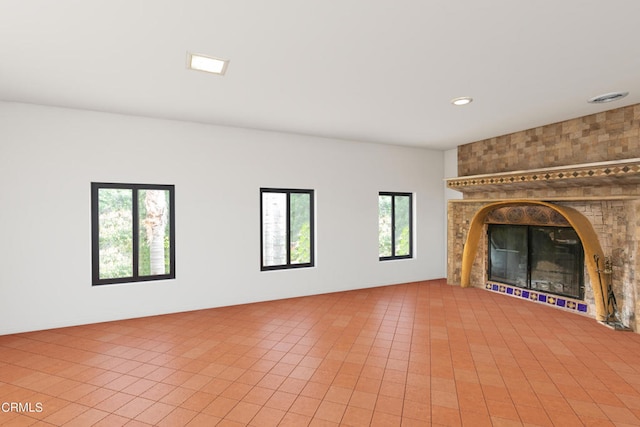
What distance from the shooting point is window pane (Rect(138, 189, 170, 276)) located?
4418mm

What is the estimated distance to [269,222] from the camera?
5.28 metres

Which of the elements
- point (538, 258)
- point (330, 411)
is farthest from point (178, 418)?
point (538, 258)

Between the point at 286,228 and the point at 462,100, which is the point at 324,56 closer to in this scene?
the point at 462,100

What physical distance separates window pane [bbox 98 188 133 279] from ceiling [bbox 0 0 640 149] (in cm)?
109

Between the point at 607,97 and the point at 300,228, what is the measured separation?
13.9 ft

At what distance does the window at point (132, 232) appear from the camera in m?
4.18

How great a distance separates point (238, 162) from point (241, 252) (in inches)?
52.7

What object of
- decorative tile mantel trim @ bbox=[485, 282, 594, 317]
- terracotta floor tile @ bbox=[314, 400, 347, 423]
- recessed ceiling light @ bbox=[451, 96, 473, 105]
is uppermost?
recessed ceiling light @ bbox=[451, 96, 473, 105]

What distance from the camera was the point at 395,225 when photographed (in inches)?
253

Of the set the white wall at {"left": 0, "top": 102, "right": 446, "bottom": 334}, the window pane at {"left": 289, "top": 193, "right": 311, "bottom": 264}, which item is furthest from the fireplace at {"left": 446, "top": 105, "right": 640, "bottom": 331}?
the window pane at {"left": 289, "top": 193, "right": 311, "bottom": 264}

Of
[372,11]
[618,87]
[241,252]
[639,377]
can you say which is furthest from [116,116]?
[639,377]

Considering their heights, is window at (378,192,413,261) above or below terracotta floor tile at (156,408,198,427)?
above

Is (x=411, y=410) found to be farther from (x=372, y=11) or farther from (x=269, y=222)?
(x=269, y=222)

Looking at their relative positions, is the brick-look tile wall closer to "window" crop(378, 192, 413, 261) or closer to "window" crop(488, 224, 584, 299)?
"window" crop(488, 224, 584, 299)
